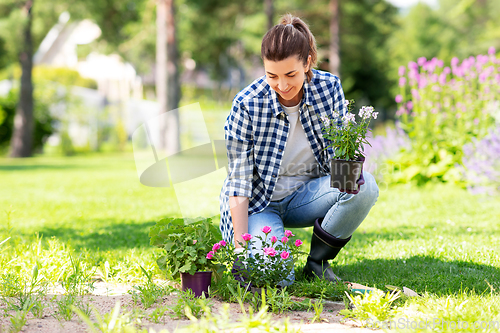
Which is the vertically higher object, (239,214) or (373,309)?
(239,214)

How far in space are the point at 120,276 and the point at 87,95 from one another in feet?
59.9

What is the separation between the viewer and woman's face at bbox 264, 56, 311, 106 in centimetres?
219

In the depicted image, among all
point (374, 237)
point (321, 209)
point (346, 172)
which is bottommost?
point (374, 237)

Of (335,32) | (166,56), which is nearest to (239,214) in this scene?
(166,56)

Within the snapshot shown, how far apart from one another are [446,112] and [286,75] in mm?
4230

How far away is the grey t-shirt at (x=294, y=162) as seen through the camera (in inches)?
98.6

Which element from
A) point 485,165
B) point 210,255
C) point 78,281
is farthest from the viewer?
point 485,165

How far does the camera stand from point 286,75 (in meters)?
2.22

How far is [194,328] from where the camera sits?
1.53 metres

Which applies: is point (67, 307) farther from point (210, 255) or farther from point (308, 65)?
point (308, 65)

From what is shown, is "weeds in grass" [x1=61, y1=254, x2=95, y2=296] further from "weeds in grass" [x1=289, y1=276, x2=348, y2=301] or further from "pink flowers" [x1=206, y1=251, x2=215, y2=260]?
"weeds in grass" [x1=289, y1=276, x2=348, y2=301]

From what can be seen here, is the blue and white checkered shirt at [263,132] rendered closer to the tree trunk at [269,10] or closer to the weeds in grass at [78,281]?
the weeds in grass at [78,281]

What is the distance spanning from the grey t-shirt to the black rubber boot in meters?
0.27

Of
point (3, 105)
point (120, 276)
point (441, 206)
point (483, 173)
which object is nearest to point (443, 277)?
point (120, 276)
